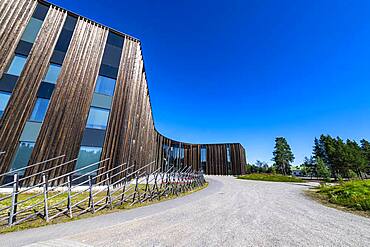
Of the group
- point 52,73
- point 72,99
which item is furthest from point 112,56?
point 72,99

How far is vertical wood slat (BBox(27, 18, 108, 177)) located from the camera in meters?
10.7

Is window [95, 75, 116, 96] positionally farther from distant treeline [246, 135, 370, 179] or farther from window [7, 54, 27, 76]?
distant treeline [246, 135, 370, 179]

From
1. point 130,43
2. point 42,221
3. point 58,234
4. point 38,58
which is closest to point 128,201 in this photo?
point 42,221

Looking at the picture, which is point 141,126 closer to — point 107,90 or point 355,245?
point 107,90

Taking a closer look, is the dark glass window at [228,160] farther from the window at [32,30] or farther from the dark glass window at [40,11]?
the dark glass window at [40,11]

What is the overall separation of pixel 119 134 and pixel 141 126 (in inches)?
161

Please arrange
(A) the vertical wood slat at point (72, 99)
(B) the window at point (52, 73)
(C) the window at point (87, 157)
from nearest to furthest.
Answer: (A) the vertical wood slat at point (72, 99), (C) the window at point (87, 157), (B) the window at point (52, 73)

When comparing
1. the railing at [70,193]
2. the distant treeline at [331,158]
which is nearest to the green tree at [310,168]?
the distant treeline at [331,158]

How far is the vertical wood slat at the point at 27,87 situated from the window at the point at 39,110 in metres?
0.25

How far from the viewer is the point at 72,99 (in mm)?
12070

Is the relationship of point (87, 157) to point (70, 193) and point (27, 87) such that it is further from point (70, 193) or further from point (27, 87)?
point (70, 193)

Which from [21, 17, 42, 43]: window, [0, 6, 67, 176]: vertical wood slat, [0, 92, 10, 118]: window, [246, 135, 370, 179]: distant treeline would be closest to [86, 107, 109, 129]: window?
[0, 6, 67, 176]: vertical wood slat

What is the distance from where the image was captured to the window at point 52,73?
1184cm

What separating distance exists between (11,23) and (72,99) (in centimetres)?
687
